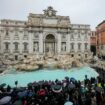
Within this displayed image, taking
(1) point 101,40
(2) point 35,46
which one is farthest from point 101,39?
(2) point 35,46

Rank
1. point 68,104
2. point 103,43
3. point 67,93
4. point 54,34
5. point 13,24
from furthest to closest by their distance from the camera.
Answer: point 103,43 < point 54,34 < point 13,24 < point 67,93 < point 68,104

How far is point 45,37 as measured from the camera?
49.1 metres

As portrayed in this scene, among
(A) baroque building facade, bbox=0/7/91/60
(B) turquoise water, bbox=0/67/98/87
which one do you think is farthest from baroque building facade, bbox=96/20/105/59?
(B) turquoise water, bbox=0/67/98/87

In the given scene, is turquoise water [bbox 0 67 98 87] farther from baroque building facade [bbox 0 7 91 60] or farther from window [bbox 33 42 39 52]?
baroque building facade [bbox 0 7 91 60]

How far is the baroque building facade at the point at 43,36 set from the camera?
4650cm

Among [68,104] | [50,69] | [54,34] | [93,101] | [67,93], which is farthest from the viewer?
[54,34]

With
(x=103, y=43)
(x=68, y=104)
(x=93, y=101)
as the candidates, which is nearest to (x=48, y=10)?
(x=103, y=43)

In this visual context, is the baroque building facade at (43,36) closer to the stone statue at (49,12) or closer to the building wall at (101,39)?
the stone statue at (49,12)

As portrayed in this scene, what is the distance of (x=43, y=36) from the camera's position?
160 ft

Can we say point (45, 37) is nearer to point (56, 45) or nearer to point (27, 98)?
point (56, 45)

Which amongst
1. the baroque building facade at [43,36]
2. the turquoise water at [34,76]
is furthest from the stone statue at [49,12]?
the turquoise water at [34,76]

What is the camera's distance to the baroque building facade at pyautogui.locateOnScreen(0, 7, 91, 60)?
153 ft

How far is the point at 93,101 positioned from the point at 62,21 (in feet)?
125

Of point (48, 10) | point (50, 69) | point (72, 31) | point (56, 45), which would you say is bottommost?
point (50, 69)
